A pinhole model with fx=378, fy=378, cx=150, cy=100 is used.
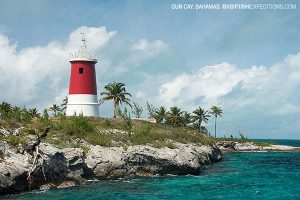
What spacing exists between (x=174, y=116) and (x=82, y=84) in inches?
1603

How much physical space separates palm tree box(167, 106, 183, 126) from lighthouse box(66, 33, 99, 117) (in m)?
38.5

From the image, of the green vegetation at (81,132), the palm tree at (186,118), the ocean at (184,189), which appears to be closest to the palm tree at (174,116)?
the palm tree at (186,118)

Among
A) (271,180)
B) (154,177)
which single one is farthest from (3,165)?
(271,180)

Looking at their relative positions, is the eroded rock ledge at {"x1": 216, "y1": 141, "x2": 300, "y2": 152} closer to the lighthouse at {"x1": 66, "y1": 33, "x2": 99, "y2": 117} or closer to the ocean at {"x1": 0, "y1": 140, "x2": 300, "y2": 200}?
the lighthouse at {"x1": 66, "y1": 33, "x2": 99, "y2": 117}

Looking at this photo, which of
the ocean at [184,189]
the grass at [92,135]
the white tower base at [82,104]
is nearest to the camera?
the ocean at [184,189]

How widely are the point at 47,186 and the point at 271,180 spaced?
19890 millimetres

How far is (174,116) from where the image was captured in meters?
88.9

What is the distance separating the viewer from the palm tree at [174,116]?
8861 cm

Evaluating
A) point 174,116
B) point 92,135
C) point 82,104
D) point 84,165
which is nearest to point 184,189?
point 84,165

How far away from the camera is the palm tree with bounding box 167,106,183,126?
291 feet

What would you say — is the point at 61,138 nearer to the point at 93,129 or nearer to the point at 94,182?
the point at 93,129

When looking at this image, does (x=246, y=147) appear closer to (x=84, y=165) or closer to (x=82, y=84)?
(x=82, y=84)

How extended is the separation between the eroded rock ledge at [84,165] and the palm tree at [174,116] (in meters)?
45.8

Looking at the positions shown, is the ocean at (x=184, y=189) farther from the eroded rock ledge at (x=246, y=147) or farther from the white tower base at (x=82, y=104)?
the eroded rock ledge at (x=246, y=147)
